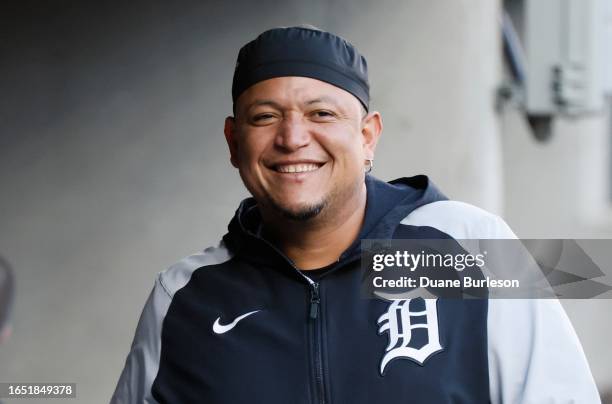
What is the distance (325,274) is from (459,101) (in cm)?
377

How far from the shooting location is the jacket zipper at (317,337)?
2705 mm

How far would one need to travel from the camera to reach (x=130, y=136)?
5992mm

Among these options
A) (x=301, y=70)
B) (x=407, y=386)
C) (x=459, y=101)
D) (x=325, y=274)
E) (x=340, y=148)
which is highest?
(x=459, y=101)

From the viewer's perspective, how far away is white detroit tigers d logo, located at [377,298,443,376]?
268 cm

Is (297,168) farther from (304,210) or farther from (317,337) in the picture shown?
(317,337)

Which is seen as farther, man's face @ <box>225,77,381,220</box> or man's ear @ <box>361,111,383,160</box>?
man's ear @ <box>361,111,383,160</box>

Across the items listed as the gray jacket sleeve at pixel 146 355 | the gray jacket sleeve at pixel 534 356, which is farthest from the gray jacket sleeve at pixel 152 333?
the gray jacket sleeve at pixel 534 356

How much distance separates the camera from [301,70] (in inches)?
114

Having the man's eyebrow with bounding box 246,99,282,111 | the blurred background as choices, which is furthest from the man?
the blurred background

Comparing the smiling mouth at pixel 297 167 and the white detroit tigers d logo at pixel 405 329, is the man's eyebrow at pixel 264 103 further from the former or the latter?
the white detroit tigers d logo at pixel 405 329

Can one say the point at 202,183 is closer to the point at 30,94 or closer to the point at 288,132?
the point at 30,94

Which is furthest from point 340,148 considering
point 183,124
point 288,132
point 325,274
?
point 183,124

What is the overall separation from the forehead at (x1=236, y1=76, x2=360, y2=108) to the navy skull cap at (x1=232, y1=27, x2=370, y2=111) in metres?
0.01

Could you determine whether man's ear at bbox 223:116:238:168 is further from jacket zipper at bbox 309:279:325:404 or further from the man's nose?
jacket zipper at bbox 309:279:325:404
